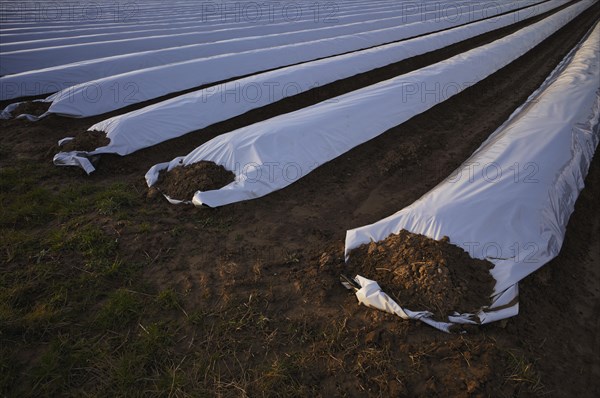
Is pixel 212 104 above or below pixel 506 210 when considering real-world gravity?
above

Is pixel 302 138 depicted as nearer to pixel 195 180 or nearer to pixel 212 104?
pixel 195 180

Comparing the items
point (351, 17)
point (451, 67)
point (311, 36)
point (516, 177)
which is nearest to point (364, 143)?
point (516, 177)

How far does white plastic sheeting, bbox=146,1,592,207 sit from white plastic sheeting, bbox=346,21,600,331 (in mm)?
1384

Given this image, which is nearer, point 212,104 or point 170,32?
point 212,104

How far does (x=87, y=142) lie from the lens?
193 inches

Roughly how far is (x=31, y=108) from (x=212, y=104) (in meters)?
3.66

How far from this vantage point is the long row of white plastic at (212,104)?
4.97m

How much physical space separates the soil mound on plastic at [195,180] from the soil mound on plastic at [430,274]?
2.00 meters

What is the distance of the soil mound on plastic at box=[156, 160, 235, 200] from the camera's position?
3.98 metres

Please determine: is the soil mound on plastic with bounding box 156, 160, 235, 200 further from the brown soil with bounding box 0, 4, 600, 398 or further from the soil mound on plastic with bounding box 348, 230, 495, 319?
the soil mound on plastic with bounding box 348, 230, 495, 319

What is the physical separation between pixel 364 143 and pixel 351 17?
13221mm

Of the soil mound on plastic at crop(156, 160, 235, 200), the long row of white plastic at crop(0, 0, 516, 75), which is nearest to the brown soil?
the soil mound on plastic at crop(156, 160, 235, 200)

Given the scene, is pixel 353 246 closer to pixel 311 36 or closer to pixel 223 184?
pixel 223 184

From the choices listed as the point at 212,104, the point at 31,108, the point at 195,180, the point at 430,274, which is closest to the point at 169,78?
the point at 212,104
